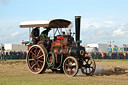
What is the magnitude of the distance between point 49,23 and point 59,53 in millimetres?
1548

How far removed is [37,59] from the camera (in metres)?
14.4

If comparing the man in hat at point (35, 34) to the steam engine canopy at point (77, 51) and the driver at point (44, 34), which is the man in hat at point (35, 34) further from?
the steam engine canopy at point (77, 51)

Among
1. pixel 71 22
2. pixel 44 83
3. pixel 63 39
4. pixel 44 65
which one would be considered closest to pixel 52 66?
pixel 44 65

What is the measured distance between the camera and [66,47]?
1355cm

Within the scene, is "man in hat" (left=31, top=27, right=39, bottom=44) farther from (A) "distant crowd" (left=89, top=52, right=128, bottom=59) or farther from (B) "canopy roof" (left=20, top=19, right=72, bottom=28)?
(A) "distant crowd" (left=89, top=52, right=128, bottom=59)

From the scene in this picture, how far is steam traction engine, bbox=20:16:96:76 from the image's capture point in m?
13.1

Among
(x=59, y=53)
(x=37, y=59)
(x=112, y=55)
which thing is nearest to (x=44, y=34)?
(x=37, y=59)

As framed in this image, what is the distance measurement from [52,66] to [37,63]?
91 cm

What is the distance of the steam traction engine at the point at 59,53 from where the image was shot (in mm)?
13109

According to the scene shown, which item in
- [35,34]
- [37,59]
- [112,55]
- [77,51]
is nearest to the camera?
[77,51]

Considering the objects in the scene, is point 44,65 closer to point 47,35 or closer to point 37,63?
point 37,63

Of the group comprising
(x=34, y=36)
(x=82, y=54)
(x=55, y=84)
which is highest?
(x=34, y=36)

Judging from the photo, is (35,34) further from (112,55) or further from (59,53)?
(112,55)

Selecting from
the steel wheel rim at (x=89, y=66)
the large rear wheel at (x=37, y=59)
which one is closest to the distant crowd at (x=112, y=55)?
the large rear wheel at (x=37, y=59)
